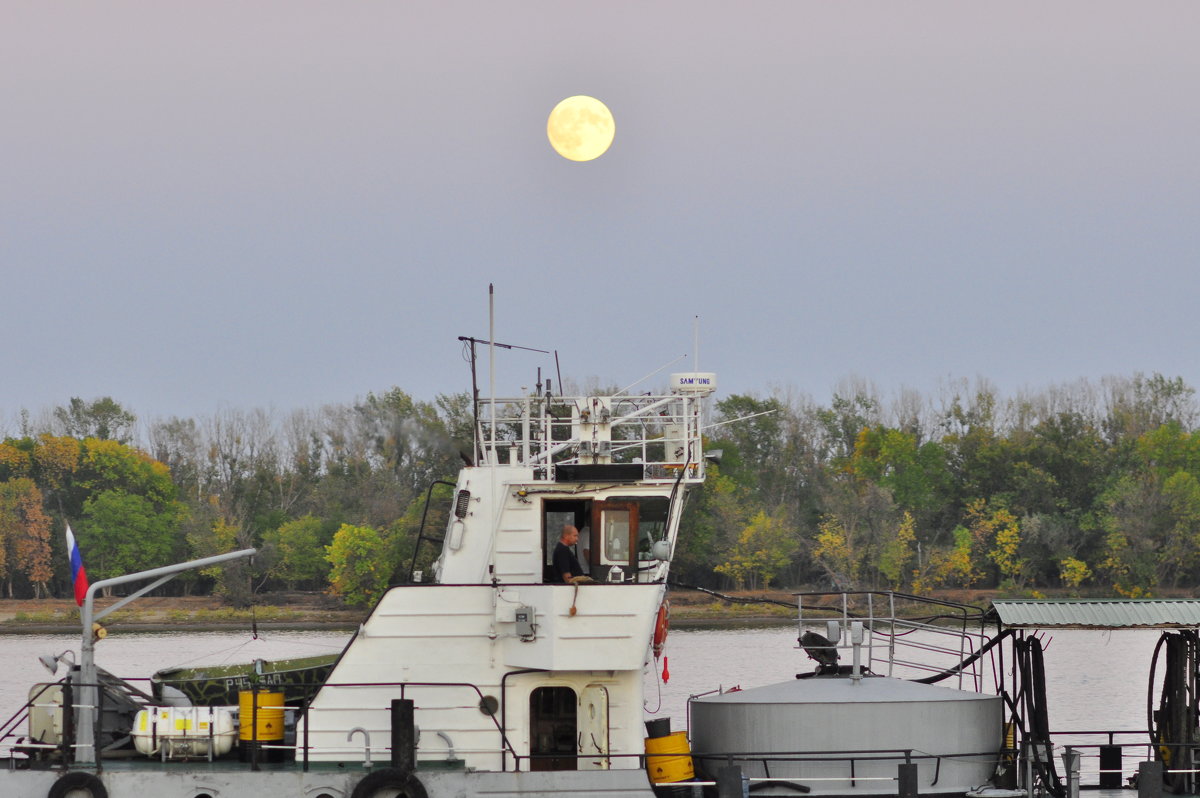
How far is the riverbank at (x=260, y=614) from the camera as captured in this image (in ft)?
205

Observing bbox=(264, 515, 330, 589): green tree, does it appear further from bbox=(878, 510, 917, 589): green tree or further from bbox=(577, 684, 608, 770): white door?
bbox=(577, 684, 608, 770): white door

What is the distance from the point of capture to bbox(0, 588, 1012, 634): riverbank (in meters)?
62.4

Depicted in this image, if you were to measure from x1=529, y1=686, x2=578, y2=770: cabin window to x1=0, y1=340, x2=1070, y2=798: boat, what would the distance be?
2cm

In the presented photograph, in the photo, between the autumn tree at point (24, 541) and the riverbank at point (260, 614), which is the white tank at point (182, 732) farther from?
the autumn tree at point (24, 541)

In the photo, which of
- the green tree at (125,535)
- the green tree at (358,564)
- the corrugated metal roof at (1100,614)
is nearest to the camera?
the corrugated metal roof at (1100,614)

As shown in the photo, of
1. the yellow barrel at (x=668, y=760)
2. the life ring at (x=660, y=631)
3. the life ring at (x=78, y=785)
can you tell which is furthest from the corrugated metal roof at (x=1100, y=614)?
the life ring at (x=78, y=785)

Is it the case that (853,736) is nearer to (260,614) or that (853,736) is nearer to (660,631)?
(660,631)

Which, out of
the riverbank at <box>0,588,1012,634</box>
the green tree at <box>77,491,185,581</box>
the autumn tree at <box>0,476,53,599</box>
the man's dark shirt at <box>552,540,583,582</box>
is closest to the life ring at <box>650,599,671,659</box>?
the man's dark shirt at <box>552,540,583,582</box>

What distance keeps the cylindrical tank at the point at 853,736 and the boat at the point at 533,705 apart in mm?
22

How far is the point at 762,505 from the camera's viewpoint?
74812 mm

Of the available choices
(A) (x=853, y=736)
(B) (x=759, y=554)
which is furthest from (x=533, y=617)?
(B) (x=759, y=554)

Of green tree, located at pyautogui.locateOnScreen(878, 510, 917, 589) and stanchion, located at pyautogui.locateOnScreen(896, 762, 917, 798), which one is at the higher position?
green tree, located at pyautogui.locateOnScreen(878, 510, 917, 589)

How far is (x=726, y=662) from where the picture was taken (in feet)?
147

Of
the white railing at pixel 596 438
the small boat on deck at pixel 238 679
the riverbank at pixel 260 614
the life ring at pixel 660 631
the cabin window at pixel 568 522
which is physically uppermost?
the white railing at pixel 596 438
